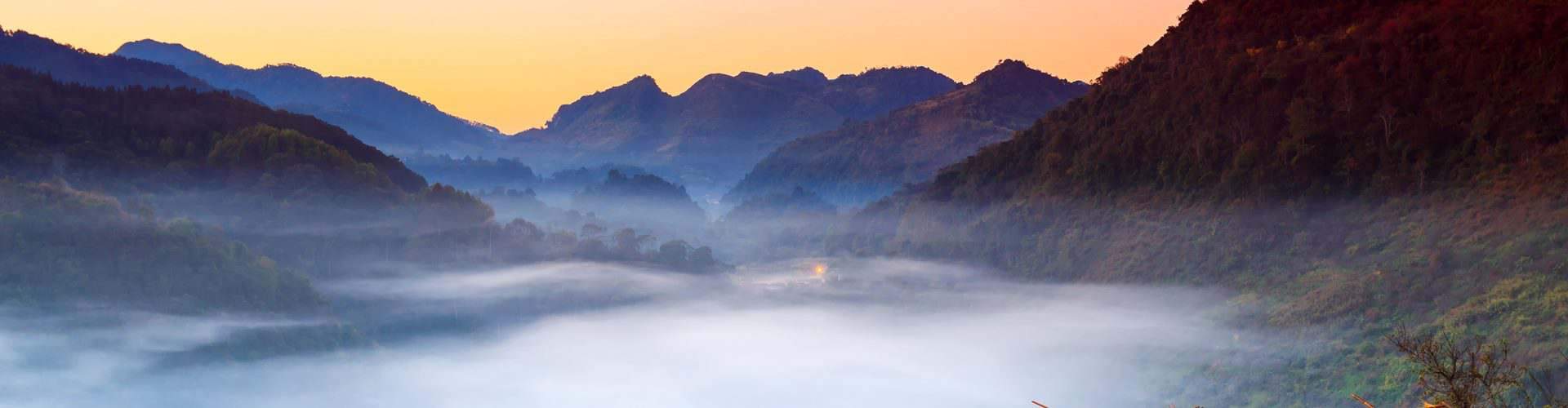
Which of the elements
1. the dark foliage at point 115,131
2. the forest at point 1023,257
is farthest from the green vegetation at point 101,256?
the dark foliage at point 115,131

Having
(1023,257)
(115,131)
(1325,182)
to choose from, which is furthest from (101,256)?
(1325,182)

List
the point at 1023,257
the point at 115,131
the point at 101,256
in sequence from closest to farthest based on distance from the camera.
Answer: the point at 101,256
the point at 1023,257
the point at 115,131

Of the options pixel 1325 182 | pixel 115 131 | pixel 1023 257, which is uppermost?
pixel 115 131

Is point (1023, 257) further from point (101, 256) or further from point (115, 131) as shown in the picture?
point (115, 131)

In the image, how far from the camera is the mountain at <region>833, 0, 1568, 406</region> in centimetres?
7750

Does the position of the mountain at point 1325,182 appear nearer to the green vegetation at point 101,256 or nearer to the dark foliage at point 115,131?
the green vegetation at point 101,256

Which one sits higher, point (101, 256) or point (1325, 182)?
point (1325, 182)

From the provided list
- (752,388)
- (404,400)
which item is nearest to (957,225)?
(752,388)

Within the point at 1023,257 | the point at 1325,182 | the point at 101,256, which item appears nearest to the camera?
the point at 1325,182

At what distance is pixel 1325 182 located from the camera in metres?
103

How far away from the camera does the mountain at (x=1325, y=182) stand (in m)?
77.5

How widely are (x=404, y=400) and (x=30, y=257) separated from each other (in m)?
38.8

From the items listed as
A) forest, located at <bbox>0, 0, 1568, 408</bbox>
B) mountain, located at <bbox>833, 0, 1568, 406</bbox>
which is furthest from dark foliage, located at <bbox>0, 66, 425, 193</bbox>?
mountain, located at <bbox>833, 0, 1568, 406</bbox>

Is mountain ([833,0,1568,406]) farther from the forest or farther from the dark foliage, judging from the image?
the dark foliage
